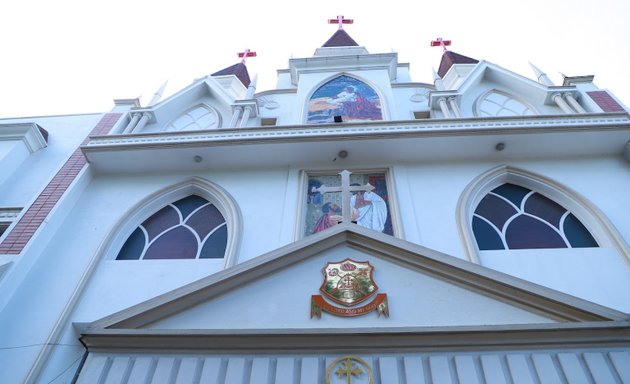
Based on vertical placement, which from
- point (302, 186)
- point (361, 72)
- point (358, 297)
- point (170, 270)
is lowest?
point (358, 297)

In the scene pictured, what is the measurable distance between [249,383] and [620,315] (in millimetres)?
3483

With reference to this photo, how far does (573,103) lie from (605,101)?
0.76 meters

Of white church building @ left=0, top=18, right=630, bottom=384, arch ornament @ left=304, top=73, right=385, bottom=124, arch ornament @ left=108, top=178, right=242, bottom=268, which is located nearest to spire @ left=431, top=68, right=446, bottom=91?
white church building @ left=0, top=18, right=630, bottom=384

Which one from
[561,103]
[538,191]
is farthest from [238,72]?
[538,191]

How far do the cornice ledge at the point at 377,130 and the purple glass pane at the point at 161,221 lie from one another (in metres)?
1.42

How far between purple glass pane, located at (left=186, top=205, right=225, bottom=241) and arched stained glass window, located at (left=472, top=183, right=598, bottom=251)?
4938 mm

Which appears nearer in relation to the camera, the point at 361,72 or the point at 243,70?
the point at 361,72

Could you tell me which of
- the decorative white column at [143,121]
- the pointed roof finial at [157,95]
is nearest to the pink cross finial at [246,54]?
the pointed roof finial at [157,95]

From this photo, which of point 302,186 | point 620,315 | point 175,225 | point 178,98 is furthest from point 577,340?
point 178,98

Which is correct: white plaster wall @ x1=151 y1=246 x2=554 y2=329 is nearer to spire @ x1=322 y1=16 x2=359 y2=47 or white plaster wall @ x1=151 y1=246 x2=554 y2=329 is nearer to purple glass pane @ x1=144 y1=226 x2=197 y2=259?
purple glass pane @ x1=144 y1=226 x2=197 y2=259

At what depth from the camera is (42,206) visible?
7.78m

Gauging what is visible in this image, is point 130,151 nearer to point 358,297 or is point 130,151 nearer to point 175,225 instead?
point 175,225

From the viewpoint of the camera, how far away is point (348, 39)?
1678 cm

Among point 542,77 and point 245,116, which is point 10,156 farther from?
point 542,77
